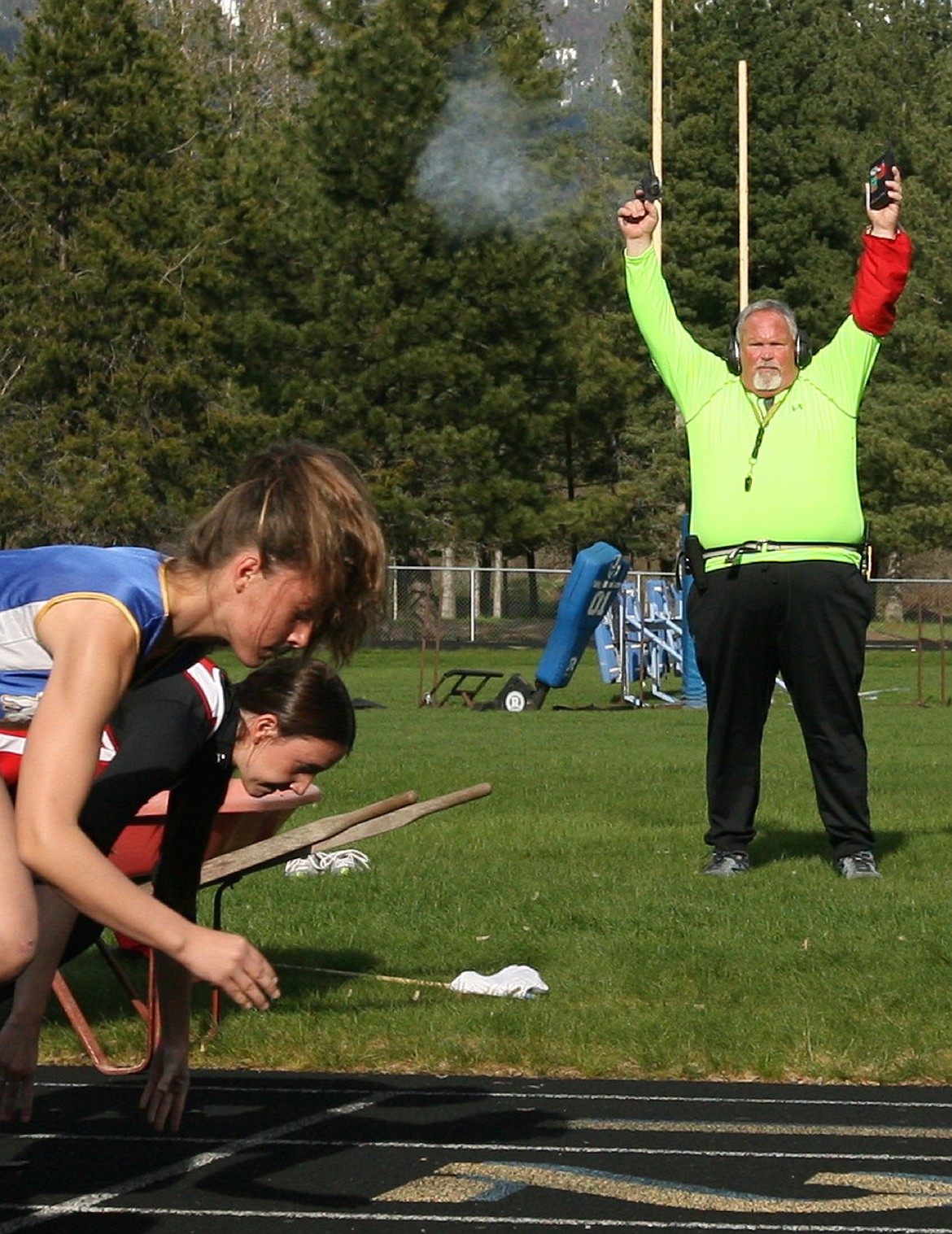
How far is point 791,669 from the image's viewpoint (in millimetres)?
9227

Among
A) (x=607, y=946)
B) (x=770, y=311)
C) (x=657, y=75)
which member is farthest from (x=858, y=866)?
(x=657, y=75)

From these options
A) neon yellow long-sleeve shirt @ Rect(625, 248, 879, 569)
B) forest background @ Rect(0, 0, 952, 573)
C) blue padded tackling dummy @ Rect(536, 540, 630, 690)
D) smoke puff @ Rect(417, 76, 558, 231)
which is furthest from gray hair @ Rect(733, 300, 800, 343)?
smoke puff @ Rect(417, 76, 558, 231)

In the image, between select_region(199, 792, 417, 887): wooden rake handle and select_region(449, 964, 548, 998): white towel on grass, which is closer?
select_region(199, 792, 417, 887): wooden rake handle

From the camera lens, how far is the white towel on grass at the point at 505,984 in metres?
7.09

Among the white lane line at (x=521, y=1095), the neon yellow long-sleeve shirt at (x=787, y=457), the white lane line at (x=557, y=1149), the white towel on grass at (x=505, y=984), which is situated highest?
the neon yellow long-sleeve shirt at (x=787, y=457)

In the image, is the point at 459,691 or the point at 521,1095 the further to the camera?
the point at 459,691

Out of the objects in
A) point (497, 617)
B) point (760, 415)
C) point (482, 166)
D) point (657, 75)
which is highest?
point (482, 166)

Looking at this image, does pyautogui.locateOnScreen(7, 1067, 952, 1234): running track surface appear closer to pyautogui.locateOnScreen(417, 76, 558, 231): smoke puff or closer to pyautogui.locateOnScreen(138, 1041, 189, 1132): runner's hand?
pyautogui.locateOnScreen(138, 1041, 189, 1132): runner's hand

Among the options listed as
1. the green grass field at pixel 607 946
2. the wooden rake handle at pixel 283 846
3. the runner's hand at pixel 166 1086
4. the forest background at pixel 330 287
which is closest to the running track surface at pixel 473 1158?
the runner's hand at pixel 166 1086

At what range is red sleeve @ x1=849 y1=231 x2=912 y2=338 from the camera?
905cm

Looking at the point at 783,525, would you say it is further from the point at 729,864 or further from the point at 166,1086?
the point at 166,1086

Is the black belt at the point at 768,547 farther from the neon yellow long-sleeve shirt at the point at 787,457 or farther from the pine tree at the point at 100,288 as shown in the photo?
the pine tree at the point at 100,288

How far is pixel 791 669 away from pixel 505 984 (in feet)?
8.60

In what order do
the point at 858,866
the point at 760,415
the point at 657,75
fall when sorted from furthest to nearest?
the point at 657,75 < the point at 858,866 < the point at 760,415
